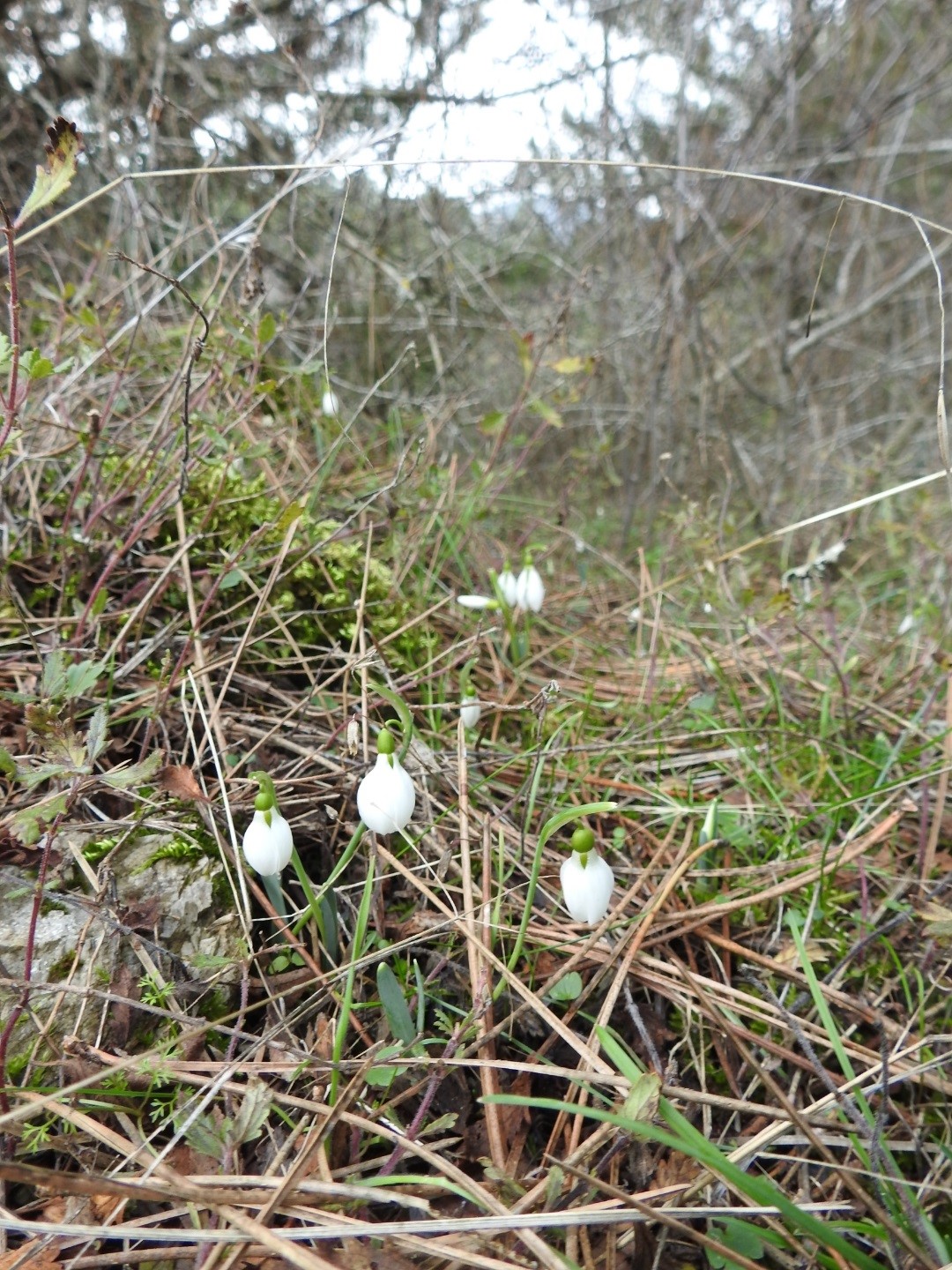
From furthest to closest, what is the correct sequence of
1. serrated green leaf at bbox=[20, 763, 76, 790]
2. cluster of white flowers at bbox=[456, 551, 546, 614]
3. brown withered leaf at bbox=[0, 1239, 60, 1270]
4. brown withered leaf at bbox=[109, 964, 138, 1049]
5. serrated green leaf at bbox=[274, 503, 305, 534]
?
1. cluster of white flowers at bbox=[456, 551, 546, 614]
2. serrated green leaf at bbox=[274, 503, 305, 534]
3. brown withered leaf at bbox=[109, 964, 138, 1049]
4. serrated green leaf at bbox=[20, 763, 76, 790]
5. brown withered leaf at bbox=[0, 1239, 60, 1270]

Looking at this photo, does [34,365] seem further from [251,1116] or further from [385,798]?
[251,1116]

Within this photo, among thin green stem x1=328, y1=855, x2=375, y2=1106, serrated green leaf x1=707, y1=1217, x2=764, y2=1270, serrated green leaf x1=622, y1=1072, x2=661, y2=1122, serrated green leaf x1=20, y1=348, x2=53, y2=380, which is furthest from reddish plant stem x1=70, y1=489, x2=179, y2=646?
serrated green leaf x1=707, y1=1217, x2=764, y2=1270

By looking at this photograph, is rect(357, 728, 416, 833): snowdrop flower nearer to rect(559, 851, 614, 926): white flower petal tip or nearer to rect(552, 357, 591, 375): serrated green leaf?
rect(559, 851, 614, 926): white flower petal tip

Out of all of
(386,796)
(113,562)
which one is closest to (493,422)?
(113,562)

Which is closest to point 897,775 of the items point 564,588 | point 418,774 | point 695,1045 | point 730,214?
point 695,1045

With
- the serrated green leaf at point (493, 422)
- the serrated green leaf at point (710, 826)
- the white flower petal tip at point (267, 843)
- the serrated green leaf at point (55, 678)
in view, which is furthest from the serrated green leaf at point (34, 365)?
the serrated green leaf at point (493, 422)

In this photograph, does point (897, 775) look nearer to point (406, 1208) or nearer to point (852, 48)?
point (406, 1208)

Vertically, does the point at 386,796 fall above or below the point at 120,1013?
above
